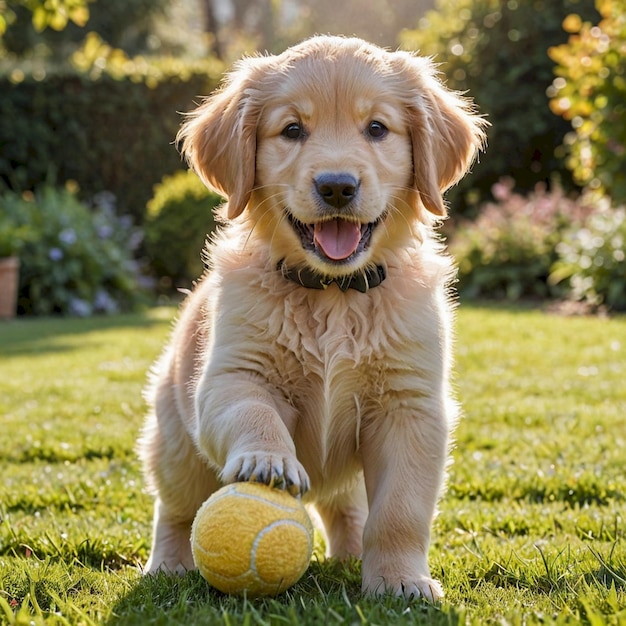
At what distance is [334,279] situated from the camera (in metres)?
3.04

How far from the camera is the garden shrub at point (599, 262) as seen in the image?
973 centimetres

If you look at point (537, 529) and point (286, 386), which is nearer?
point (286, 386)

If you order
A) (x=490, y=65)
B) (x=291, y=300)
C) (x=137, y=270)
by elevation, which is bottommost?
(x=137, y=270)

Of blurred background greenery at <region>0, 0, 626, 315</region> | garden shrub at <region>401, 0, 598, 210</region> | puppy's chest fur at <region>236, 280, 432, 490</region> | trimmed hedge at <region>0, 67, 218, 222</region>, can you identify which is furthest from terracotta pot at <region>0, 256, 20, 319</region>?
puppy's chest fur at <region>236, 280, 432, 490</region>

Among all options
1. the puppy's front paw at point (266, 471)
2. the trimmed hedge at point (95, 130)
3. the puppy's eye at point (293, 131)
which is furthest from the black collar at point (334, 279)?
the trimmed hedge at point (95, 130)

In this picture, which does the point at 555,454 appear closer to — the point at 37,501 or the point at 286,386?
the point at 286,386

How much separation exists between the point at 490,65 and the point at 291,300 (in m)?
12.3

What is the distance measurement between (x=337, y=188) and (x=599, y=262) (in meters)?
7.55

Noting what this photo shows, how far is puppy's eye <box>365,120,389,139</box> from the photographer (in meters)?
3.05

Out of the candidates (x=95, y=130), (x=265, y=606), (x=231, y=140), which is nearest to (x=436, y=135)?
(x=231, y=140)

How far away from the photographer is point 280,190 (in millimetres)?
3078

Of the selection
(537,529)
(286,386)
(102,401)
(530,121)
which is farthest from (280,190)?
(530,121)

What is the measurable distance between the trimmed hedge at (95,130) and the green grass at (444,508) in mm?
7230

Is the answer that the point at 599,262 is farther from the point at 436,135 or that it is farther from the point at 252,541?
the point at 252,541
